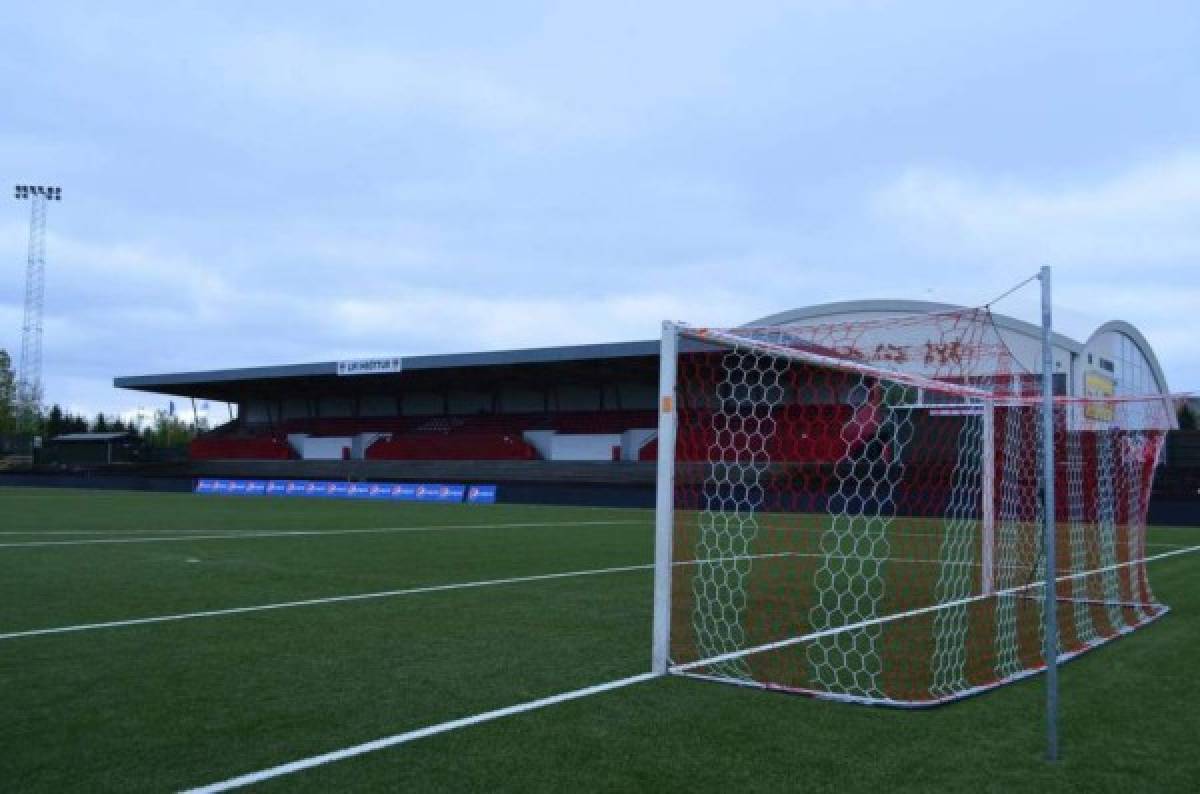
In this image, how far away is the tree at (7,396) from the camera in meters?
66.2

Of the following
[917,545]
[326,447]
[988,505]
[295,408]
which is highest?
[295,408]

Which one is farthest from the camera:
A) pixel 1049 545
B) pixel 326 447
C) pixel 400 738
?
pixel 326 447

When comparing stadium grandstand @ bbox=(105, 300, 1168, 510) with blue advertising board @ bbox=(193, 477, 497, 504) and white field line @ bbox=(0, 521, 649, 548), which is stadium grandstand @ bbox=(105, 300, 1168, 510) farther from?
white field line @ bbox=(0, 521, 649, 548)

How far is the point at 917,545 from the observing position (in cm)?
1606

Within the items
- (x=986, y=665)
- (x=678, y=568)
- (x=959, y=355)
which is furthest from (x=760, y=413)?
(x=986, y=665)

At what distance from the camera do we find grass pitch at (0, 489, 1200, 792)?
12.6ft

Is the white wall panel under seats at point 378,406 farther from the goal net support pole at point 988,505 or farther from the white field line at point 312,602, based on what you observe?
the goal net support pole at point 988,505

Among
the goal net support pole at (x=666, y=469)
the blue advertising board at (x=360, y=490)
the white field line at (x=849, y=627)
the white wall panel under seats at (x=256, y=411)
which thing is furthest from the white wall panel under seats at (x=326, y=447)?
the goal net support pole at (x=666, y=469)

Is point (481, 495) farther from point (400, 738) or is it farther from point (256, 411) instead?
point (400, 738)

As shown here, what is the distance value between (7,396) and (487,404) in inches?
1642

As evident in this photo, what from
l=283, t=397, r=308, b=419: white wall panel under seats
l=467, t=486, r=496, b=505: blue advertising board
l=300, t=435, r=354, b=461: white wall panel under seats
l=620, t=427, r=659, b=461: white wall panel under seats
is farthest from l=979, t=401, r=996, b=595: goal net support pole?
l=283, t=397, r=308, b=419: white wall panel under seats

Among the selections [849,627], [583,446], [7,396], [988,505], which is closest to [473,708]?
[849,627]

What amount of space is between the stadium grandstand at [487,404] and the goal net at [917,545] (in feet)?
75.6

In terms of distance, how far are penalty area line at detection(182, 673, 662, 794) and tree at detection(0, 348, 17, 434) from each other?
239 feet
